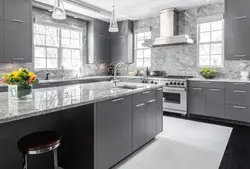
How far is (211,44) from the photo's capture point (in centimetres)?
496

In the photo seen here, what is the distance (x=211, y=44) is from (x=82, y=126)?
4.41m

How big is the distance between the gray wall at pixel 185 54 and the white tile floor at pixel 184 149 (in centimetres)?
170

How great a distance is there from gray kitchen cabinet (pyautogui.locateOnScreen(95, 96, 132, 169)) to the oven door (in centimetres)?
258

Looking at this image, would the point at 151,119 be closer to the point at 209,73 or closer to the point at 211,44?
the point at 209,73

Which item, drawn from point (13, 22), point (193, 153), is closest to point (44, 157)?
point (193, 153)

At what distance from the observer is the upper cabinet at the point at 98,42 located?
590 cm

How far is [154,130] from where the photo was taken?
312 centimetres

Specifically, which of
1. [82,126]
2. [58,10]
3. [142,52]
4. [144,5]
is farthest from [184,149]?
[142,52]

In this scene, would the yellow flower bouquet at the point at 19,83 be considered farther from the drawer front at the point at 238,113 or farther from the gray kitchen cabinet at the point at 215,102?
the drawer front at the point at 238,113

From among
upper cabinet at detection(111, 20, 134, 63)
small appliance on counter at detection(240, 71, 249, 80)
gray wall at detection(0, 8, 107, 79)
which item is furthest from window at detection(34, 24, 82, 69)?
small appliance on counter at detection(240, 71, 249, 80)

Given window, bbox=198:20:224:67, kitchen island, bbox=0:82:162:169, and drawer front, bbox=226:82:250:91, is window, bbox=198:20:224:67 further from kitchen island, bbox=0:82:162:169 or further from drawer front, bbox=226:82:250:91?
kitchen island, bbox=0:82:162:169

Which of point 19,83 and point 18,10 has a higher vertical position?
point 18,10

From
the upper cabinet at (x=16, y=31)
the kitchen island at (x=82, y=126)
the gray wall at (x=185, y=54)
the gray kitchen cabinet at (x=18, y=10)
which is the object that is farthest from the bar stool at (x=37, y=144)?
the gray wall at (x=185, y=54)

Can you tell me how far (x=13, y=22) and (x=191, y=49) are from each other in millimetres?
4516
